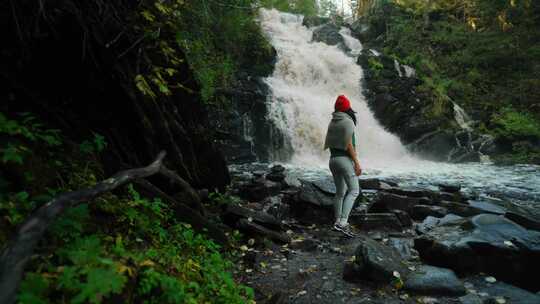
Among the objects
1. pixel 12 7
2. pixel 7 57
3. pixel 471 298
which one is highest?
pixel 12 7

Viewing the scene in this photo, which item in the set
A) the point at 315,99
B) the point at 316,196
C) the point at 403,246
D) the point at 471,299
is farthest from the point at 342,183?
the point at 315,99

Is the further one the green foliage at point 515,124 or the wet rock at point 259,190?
the green foliage at point 515,124

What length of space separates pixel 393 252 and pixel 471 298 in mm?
1334

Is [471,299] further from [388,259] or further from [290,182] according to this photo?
[290,182]

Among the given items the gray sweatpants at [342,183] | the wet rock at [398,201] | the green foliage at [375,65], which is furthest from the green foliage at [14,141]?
the green foliage at [375,65]

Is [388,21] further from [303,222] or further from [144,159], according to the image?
[144,159]

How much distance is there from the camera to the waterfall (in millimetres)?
16844

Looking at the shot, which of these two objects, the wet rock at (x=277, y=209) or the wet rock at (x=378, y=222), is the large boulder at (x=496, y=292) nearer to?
the wet rock at (x=378, y=222)

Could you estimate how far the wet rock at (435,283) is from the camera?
13.3 feet

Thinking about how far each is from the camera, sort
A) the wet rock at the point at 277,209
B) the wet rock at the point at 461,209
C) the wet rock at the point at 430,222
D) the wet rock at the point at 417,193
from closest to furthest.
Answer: the wet rock at the point at 430,222, the wet rock at the point at 461,209, the wet rock at the point at 277,209, the wet rock at the point at 417,193

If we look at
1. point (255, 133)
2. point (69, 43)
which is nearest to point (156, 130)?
point (69, 43)

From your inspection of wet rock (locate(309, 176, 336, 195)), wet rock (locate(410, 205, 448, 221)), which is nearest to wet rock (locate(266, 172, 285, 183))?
wet rock (locate(309, 176, 336, 195))

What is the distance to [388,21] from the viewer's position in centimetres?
2922

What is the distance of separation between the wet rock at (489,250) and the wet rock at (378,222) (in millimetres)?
1624
